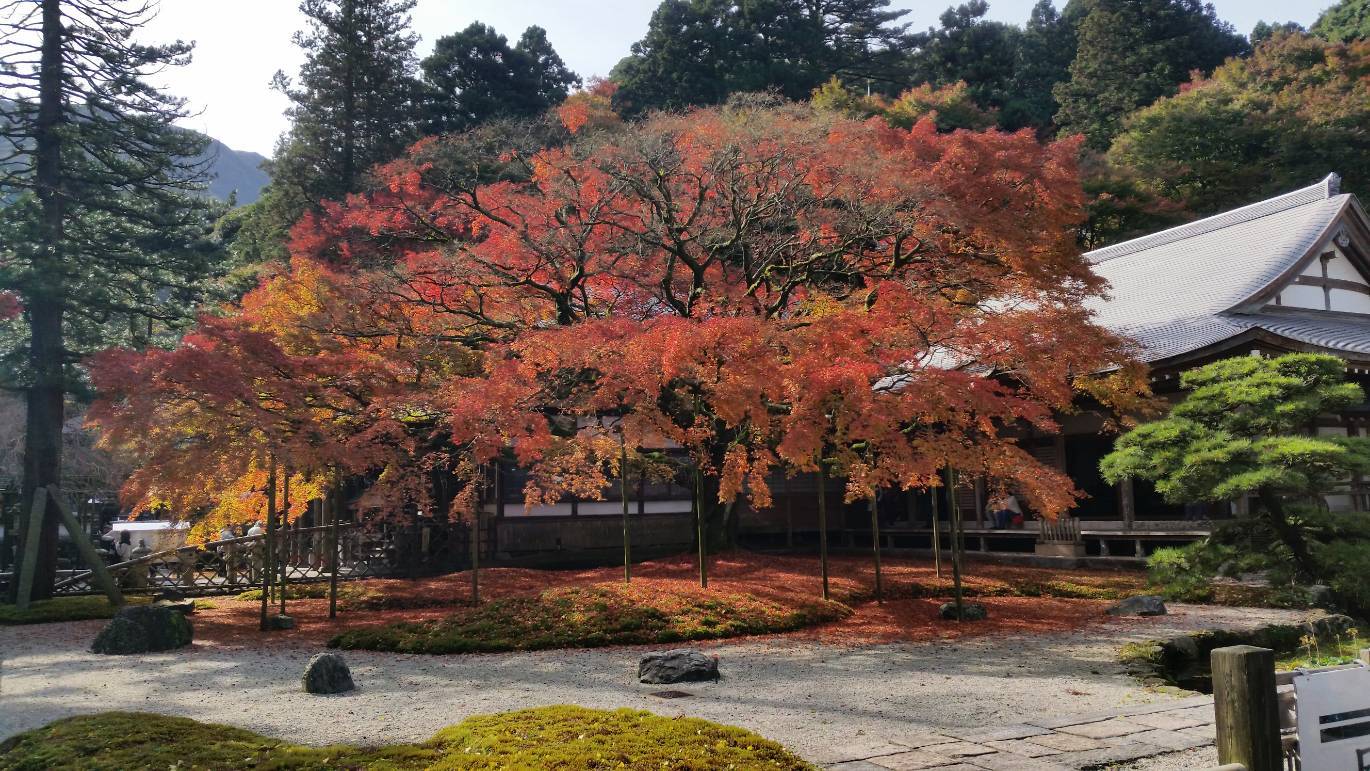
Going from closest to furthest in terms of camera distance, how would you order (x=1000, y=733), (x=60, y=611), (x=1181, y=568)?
(x=1000, y=733), (x=1181, y=568), (x=60, y=611)

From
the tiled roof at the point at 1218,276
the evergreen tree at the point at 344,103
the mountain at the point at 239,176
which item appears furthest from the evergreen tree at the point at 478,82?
the mountain at the point at 239,176

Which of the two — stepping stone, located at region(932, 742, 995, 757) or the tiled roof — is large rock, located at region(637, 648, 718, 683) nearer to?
stepping stone, located at region(932, 742, 995, 757)

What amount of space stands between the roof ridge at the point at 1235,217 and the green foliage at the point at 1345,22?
881 inches

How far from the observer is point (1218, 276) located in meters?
19.7

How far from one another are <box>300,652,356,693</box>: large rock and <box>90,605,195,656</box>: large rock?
4.22m

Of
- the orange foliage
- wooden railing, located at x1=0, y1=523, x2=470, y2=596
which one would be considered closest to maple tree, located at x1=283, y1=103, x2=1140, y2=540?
the orange foliage

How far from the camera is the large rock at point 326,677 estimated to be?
862 centimetres

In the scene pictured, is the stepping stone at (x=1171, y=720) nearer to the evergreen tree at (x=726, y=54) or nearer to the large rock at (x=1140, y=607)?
the large rock at (x=1140, y=607)

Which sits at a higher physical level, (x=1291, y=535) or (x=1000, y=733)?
(x=1291, y=535)

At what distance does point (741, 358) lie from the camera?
38.2 ft

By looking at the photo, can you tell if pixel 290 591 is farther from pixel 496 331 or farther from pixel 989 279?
pixel 989 279

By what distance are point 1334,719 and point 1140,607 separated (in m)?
7.93

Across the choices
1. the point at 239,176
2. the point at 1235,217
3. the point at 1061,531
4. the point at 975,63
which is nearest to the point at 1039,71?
the point at 975,63

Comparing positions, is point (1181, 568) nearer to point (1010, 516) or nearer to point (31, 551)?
point (1010, 516)
